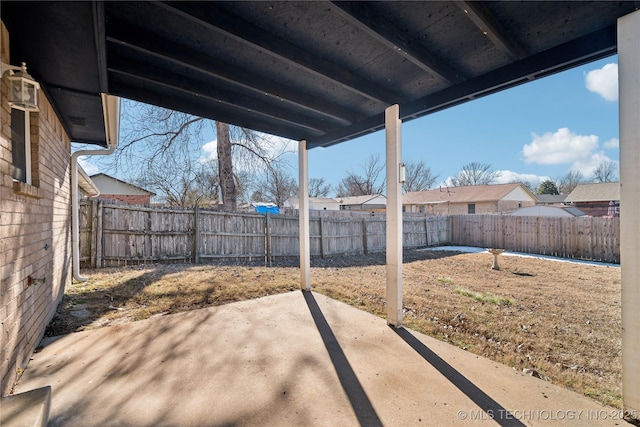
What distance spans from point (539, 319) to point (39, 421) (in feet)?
16.6

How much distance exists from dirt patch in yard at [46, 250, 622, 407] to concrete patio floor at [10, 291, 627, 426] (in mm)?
415

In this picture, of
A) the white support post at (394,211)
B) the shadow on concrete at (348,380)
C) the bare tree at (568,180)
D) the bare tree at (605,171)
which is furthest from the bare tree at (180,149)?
the bare tree at (568,180)

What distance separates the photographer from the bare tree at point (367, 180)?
3481 centimetres

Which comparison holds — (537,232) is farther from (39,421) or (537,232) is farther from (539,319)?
(39,421)

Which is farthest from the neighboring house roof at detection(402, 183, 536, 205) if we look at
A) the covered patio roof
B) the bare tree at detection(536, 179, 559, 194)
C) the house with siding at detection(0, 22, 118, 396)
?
the house with siding at detection(0, 22, 118, 396)

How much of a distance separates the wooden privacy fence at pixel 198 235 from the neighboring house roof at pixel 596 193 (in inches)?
794

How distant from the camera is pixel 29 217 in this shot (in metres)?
2.63

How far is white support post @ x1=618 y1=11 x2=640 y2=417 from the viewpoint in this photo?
5.88 feet

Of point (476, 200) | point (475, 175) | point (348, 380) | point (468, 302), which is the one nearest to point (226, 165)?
point (468, 302)

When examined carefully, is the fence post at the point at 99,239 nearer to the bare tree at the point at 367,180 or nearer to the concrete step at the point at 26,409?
the concrete step at the point at 26,409

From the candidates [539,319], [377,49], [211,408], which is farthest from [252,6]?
[539,319]

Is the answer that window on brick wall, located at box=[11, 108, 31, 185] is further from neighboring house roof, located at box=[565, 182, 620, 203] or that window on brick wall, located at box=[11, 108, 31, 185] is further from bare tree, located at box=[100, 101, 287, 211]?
neighboring house roof, located at box=[565, 182, 620, 203]

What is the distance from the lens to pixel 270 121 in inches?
167

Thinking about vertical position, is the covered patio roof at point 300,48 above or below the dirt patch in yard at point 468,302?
above
